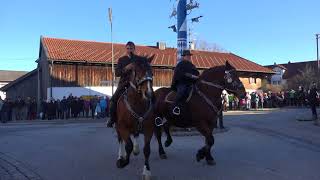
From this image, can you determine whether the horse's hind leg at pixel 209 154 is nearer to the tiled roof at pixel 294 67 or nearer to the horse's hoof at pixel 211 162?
the horse's hoof at pixel 211 162

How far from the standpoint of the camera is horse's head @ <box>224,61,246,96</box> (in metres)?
11.8

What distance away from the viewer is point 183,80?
11438 millimetres

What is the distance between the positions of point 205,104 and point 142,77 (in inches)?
101

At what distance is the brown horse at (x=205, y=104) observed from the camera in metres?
11.0

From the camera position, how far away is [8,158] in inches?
491

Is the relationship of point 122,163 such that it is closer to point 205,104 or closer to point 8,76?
point 205,104

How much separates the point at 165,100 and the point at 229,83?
1588 millimetres

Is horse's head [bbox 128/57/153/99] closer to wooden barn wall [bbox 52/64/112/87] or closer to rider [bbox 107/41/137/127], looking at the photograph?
rider [bbox 107/41/137/127]

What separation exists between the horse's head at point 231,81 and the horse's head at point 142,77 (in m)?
2.94

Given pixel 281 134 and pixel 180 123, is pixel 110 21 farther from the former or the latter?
pixel 180 123

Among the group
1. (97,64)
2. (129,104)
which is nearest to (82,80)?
Answer: (97,64)

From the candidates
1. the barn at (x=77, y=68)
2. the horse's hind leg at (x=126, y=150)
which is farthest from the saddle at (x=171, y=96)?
the barn at (x=77, y=68)

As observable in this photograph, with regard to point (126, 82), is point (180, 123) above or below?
below

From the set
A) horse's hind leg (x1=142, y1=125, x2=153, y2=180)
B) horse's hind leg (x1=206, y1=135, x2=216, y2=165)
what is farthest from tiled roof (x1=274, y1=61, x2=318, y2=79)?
horse's hind leg (x1=142, y1=125, x2=153, y2=180)
